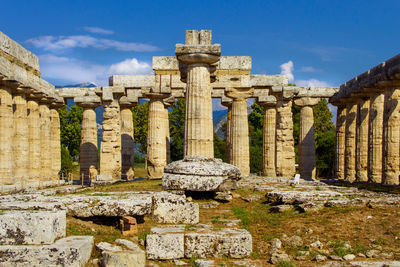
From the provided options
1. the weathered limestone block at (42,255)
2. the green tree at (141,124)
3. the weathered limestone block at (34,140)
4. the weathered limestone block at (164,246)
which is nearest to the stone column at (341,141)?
the weathered limestone block at (34,140)

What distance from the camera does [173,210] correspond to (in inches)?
423

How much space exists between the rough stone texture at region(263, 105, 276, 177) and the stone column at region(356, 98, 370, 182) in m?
6.68

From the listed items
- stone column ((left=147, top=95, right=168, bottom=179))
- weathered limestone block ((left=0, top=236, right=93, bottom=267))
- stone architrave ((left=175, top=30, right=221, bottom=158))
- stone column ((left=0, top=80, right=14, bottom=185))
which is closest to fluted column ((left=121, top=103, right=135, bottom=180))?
stone column ((left=147, top=95, right=168, bottom=179))

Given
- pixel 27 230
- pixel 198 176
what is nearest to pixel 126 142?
pixel 198 176

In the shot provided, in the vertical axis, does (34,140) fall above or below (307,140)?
below

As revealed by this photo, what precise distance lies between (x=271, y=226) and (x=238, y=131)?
632 inches

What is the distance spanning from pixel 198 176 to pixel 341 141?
19492 mm

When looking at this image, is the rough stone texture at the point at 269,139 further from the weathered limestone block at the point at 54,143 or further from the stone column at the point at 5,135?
the stone column at the point at 5,135

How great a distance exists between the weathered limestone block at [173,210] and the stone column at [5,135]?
15595 mm

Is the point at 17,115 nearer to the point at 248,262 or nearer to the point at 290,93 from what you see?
the point at 290,93

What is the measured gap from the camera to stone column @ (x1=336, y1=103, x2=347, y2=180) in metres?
30.2

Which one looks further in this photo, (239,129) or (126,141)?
(126,141)

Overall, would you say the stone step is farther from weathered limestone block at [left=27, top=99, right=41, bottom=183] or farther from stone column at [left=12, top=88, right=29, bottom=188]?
weathered limestone block at [left=27, top=99, right=41, bottom=183]

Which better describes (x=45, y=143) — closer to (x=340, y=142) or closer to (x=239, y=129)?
(x=239, y=129)
